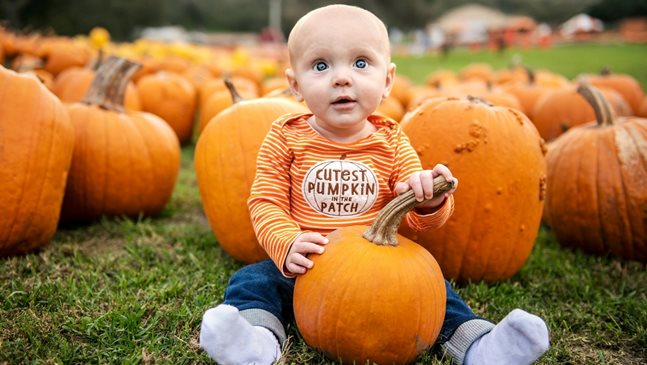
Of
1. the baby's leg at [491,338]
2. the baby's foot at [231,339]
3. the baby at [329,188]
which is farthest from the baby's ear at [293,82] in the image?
the baby's leg at [491,338]

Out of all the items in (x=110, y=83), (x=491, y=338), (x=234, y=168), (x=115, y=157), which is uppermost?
(x=110, y=83)

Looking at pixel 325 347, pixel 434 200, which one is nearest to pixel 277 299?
pixel 325 347

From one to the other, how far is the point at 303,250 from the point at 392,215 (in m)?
0.36

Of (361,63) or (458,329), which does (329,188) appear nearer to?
(361,63)

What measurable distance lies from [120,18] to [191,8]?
109 ft

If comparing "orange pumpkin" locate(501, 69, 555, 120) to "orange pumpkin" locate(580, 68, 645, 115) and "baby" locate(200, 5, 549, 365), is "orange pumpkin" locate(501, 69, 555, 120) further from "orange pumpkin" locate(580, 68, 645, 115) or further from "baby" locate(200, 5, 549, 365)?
"baby" locate(200, 5, 549, 365)

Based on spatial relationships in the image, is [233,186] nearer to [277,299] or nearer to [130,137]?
[277,299]

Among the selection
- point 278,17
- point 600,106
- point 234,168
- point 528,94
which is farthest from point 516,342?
point 278,17

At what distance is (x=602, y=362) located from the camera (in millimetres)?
2193

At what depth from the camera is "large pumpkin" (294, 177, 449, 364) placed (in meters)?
1.95

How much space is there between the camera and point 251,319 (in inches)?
84.1

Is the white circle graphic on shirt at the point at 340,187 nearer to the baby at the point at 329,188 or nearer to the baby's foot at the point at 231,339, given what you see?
→ the baby at the point at 329,188

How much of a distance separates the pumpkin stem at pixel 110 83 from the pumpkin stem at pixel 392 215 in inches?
101

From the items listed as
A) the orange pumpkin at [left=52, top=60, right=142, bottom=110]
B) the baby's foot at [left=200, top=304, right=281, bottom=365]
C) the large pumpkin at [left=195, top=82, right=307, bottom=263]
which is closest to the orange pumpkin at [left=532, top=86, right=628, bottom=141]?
the large pumpkin at [left=195, top=82, right=307, bottom=263]
